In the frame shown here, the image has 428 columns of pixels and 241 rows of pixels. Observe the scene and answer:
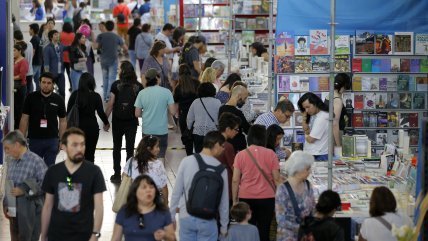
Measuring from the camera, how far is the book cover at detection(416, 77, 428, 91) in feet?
51.4

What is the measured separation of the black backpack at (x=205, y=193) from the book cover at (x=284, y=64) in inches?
236

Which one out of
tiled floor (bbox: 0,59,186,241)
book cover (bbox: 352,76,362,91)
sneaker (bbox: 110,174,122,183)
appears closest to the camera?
tiled floor (bbox: 0,59,186,241)

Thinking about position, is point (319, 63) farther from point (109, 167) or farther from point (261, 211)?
point (261, 211)

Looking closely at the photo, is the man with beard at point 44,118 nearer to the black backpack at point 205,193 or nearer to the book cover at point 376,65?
the black backpack at point 205,193

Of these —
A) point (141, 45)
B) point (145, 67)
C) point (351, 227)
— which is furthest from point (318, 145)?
point (141, 45)

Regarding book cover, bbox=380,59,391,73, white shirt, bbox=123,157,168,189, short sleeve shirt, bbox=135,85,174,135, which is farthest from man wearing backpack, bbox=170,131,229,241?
book cover, bbox=380,59,391,73

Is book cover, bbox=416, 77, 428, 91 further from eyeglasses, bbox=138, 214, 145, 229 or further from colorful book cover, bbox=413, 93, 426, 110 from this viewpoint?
eyeglasses, bbox=138, 214, 145, 229

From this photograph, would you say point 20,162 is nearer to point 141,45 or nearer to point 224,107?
point 224,107

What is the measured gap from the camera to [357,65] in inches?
614

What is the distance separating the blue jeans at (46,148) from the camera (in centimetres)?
1341

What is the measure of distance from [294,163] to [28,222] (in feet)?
8.40

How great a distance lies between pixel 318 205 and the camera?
30.1ft

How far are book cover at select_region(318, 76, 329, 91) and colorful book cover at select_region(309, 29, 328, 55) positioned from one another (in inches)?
14.9

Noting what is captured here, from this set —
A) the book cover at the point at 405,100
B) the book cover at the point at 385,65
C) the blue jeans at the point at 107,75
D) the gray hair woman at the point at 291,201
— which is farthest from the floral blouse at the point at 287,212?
the blue jeans at the point at 107,75
